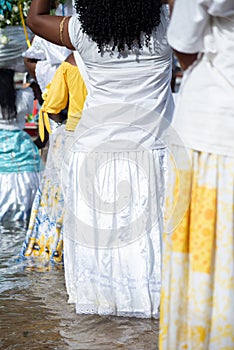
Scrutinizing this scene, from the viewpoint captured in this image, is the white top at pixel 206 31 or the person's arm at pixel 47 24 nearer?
the white top at pixel 206 31

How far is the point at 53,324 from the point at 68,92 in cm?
188

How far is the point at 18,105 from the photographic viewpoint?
8289mm

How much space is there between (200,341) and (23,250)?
3.57 m

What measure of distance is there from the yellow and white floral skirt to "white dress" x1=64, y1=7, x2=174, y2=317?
1.47m

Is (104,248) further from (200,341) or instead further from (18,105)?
(18,105)

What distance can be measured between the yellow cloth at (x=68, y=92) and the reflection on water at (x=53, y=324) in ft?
4.00

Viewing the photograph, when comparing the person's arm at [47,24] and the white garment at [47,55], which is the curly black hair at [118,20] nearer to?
the person's arm at [47,24]

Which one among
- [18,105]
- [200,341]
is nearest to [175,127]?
[200,341]

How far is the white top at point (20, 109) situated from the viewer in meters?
8.25

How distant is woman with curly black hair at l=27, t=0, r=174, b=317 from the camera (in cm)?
470

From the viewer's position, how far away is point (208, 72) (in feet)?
10.6

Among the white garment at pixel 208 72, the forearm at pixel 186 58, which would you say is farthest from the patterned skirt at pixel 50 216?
the white garment at pixel 208 72

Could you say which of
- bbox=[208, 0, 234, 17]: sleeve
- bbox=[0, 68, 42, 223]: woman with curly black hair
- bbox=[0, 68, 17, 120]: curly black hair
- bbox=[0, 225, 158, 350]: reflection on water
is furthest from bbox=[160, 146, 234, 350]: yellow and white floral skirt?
bbox=[0, 68, 42, 223]: woman with curly black hair

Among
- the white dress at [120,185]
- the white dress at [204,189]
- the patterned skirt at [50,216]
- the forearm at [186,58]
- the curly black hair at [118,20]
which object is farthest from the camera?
the patterned skirt at [50,216]
